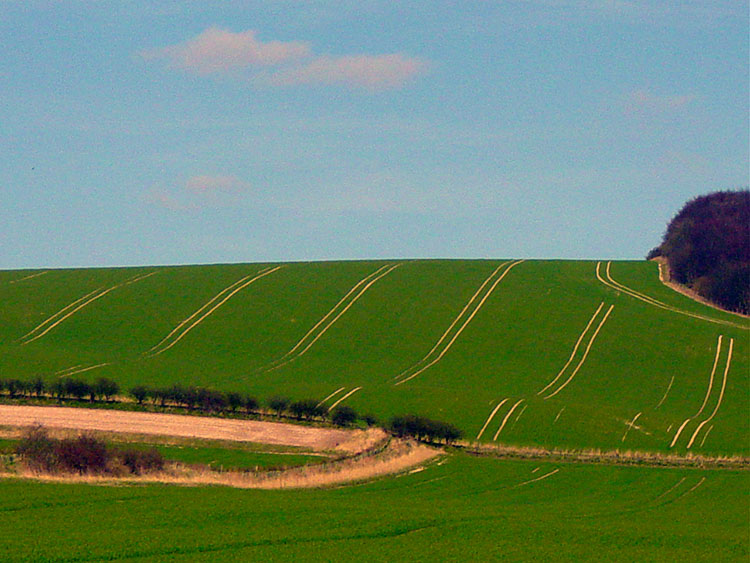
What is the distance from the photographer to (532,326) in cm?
7369

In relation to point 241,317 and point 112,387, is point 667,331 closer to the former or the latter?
point 241,317

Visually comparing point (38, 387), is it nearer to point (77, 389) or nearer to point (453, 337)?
point (77, 389)

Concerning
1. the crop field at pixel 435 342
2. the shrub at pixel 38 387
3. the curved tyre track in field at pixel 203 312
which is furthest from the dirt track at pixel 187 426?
the curved tyre track in field at pixel 203 312

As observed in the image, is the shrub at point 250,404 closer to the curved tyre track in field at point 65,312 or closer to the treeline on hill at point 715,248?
the curved tyre track in field at point 65,312

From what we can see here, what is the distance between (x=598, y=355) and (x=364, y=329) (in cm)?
1900

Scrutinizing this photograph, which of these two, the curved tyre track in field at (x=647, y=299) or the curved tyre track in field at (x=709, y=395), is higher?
the curved tyre track in field at (x=647, y=299)

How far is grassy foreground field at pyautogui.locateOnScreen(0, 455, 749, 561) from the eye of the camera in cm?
1977

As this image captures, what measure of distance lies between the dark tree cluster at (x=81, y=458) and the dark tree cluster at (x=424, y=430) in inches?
597

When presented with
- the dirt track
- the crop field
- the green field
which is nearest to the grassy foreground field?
the green field

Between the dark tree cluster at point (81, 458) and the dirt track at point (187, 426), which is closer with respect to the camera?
the dark tree cluster at point (81, 458)

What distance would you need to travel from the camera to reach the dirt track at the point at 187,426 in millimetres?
45875

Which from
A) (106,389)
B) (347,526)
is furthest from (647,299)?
(347,526)

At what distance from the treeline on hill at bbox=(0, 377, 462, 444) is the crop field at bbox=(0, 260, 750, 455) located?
235 cm

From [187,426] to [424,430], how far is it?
40.7 feet
